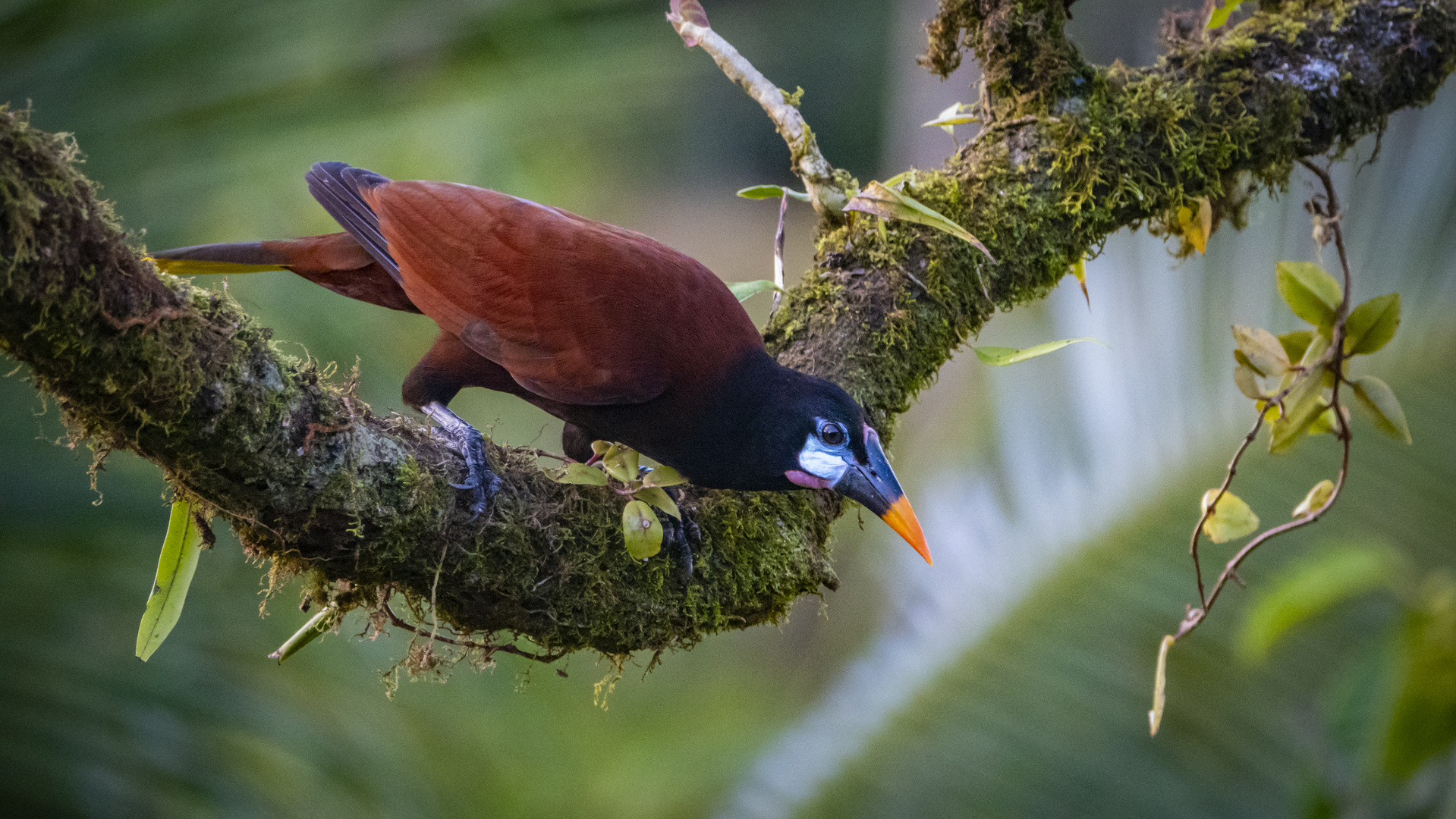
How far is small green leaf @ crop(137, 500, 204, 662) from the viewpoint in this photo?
1.57 m

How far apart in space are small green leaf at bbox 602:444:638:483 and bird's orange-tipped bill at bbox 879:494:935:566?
501 mm

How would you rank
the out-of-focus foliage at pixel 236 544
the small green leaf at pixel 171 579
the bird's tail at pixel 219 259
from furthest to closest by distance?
the out-of-focus foliage at pixel 236 544 < the bird's tail at pixel 219 259 < the small green leaf at pixel 171 579

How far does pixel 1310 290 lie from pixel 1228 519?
1.60 ft

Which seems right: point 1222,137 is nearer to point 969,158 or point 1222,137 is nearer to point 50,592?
point 969,158

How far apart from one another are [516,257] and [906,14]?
572cm

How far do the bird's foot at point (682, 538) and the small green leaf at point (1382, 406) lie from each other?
47.6 inches

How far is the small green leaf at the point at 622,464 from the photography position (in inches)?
70.1

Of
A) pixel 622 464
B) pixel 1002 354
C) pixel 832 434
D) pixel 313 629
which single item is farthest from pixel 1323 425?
pixel 313 629

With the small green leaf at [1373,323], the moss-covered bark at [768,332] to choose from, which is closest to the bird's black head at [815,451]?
the moss-covered bark at [768,332]

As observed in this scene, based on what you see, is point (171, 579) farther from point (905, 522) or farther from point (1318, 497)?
point (1318, 497)

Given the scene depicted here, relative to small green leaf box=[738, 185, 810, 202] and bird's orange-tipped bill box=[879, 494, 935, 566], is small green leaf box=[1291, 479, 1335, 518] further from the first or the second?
small green leaf box=[738, 185, 810, 202]

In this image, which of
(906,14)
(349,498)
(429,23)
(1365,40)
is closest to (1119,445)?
(1365,40)

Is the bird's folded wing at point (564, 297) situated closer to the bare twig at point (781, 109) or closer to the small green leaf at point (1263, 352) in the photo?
the bare twig at point (781, 109)

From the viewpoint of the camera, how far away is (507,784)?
3193 millimetres
